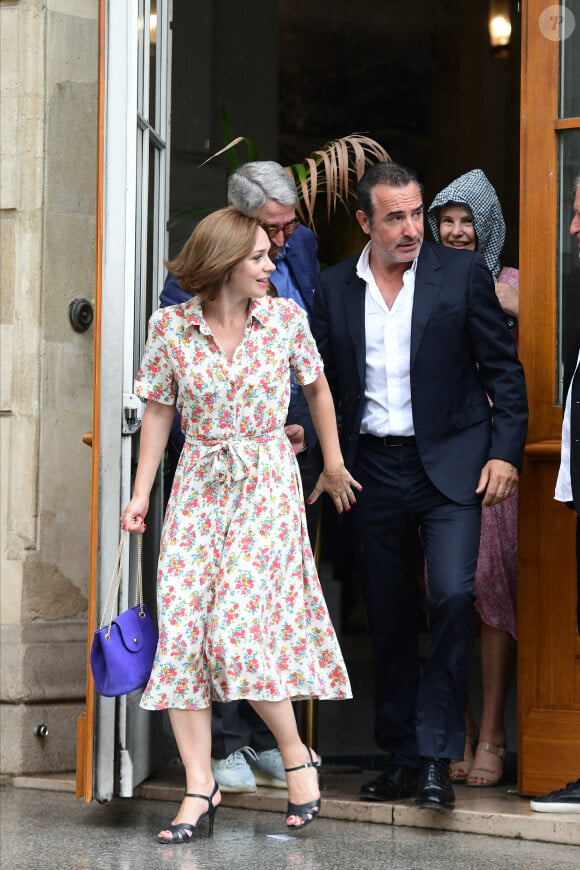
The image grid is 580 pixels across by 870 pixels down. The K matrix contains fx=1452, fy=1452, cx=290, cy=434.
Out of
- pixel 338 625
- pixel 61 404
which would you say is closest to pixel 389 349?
pixel 61 404

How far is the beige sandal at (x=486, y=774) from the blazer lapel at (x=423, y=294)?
1.45 metres

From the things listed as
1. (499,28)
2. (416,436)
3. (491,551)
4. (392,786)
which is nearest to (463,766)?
(392,786)

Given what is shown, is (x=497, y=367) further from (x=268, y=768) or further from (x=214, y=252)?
(x=268, y=768)

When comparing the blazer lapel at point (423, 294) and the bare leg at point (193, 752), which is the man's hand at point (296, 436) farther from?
the bare leg at point (193, 752)

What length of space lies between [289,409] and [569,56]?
5.09 ft

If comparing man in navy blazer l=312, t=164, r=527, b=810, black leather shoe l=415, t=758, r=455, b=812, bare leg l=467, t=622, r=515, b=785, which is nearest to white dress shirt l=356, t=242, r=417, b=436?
man in navy blazer l=312, t=164, r=527, b=810

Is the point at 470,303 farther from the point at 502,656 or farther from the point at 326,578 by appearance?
the point at 326,578

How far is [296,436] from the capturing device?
494 cm

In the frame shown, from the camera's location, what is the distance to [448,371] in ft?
15.7

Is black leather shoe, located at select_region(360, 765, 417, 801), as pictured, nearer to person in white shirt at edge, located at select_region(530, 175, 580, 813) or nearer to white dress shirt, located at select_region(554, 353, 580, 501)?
person in white shirt at edge, located at select_region(530, 175, 580, 813)

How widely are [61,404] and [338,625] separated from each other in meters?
4.60

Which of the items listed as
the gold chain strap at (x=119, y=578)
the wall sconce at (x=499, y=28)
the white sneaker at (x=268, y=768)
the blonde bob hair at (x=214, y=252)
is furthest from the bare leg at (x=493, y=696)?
the wall sconce at (x=499, y=28)

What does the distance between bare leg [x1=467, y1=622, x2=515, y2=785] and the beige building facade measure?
1630mm

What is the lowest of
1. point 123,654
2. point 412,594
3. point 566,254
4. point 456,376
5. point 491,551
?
point 123,654
